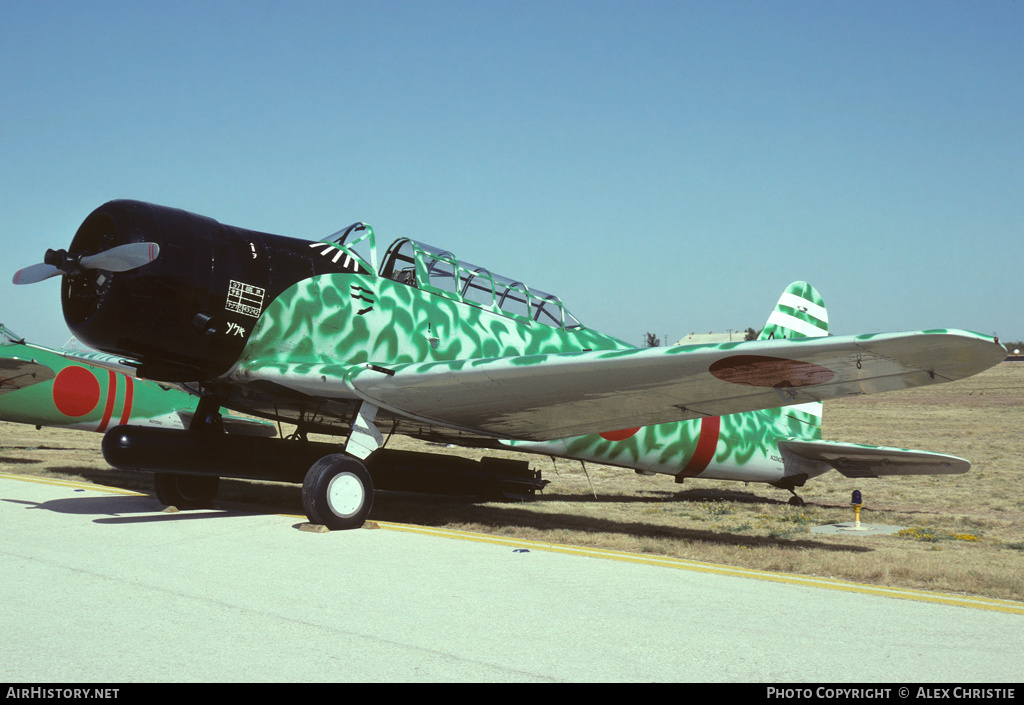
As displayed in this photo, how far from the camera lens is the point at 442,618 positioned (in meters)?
3.75

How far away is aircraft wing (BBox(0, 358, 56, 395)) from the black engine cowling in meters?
8.48

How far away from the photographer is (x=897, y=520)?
936 centimetres

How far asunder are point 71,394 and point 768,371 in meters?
13.4

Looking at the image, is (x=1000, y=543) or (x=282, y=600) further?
(x=1000, y=543)

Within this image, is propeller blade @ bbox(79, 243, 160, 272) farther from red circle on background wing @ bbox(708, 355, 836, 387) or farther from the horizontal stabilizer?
the horizontal stabilizer

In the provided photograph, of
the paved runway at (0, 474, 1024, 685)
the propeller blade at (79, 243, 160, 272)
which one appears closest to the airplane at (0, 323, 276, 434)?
the propeller blade at (79, 243, 160, 272)

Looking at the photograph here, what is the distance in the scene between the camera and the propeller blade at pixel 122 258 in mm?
6086

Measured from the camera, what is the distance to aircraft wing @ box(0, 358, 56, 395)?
13.7 m

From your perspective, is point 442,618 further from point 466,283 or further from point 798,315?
point 798,315

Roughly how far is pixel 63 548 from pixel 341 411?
2839mm

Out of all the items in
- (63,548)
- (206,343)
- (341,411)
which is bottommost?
(63,548)

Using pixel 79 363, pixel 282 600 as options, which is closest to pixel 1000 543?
pixel 282 600

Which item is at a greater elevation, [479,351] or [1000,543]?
[479,351]

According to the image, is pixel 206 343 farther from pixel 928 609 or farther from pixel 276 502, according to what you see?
pixel 928 609
